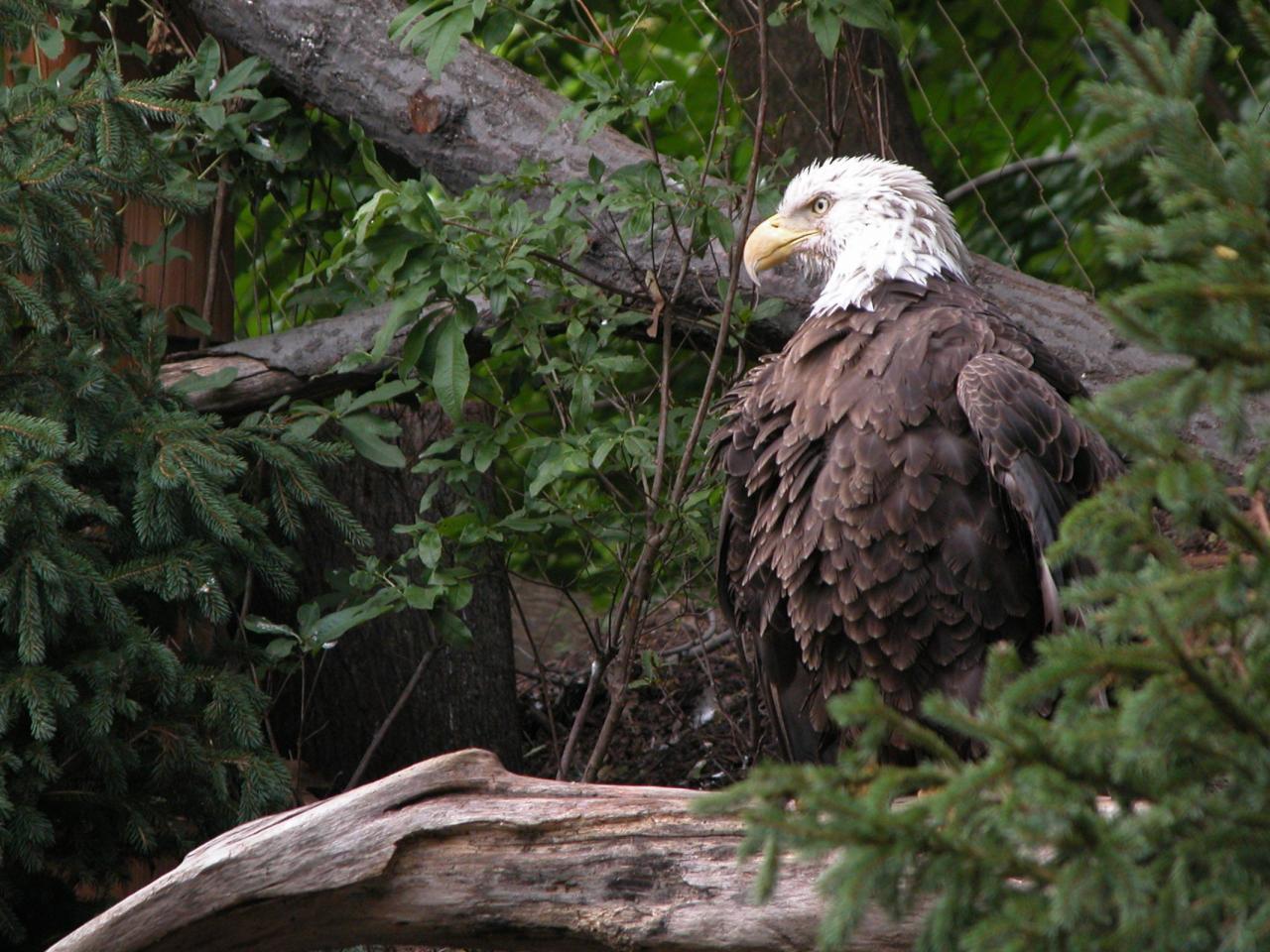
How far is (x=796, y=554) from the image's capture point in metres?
2.98

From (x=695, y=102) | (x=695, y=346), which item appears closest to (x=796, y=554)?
(x=695, y=346)

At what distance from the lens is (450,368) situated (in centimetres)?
315

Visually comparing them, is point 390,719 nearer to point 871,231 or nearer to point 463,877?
point 463,877

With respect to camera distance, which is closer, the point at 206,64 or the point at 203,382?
the point at 203,382

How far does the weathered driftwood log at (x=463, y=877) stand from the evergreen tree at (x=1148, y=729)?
0.92 m

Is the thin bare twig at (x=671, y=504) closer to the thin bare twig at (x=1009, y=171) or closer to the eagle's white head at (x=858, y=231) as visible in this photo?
the eagle's white head at (x=858, y=231)

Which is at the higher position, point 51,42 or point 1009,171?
point 51,42

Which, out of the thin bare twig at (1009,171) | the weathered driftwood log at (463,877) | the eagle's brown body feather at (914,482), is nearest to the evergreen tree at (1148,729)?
the weathered driftwood log at (463,877)

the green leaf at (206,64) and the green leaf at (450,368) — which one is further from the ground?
the green leaf at (206,64)

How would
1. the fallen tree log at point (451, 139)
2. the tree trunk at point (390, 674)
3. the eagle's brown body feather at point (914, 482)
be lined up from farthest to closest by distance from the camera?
the tree trunk at point (390, 674) → the fallen tree log at point (451, 139) → the eagle's brown body feather at point (914, 482)

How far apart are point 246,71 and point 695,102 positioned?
1861 mm

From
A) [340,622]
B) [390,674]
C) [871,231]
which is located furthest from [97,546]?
[871,231]

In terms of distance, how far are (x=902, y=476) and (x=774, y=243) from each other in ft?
2.71

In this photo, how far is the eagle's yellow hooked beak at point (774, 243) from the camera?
3.36 m
